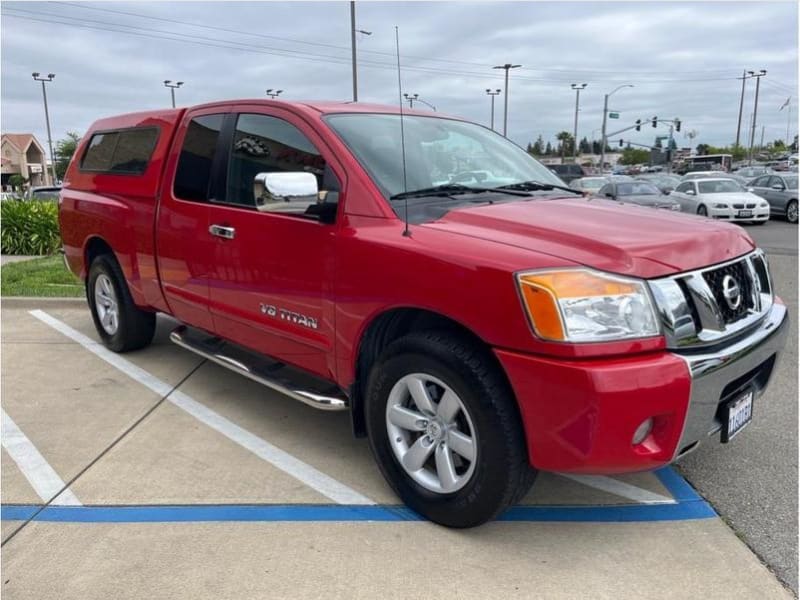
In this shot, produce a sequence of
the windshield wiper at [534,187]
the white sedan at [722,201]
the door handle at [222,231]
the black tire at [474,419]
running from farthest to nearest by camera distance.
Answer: the white sedan at [722,201], the door handle at [222,231], the windshield wiper at [534,187], the black tire at [474,419]

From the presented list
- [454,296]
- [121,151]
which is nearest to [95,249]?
[121,151]

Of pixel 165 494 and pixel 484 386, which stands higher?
pixel 484 386

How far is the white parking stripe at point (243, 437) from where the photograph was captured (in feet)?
10.7

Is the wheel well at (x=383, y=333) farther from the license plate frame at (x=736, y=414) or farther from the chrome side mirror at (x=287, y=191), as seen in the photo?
the license plate frame at (x=736, y=414)

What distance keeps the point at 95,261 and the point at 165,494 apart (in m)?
2.88

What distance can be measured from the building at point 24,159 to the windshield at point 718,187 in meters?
66.3

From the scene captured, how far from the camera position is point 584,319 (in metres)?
2.35

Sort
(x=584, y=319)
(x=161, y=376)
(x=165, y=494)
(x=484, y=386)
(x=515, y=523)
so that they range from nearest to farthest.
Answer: (x=584, y=319)
(x=484, y=386)
(x=515, y=523)
(x=165, y=494)
(x=161, y=376)

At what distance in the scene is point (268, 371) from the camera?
3869mm

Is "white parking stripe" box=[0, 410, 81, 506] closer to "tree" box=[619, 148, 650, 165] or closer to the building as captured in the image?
the building

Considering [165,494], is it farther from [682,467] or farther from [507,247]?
[682,467]

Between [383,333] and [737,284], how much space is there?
158 centimetres

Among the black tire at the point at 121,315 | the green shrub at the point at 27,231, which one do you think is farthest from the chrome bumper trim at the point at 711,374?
the green shrub at the point at 27,231

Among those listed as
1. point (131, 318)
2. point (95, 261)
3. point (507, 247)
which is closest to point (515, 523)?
point (507, 247)
